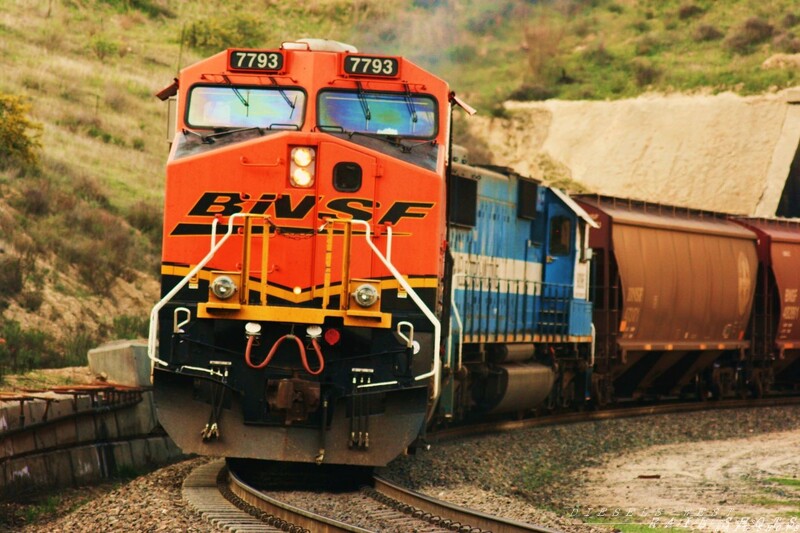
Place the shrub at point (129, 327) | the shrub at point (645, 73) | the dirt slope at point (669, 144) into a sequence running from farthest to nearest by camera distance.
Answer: the shrub at point (645, 73)
the dirt slope at point (669, 144)
the shrub at point (129, 327)

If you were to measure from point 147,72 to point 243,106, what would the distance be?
4179 centimetres

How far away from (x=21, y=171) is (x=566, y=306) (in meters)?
13.8

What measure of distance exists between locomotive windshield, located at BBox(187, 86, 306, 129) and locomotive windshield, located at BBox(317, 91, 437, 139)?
11.9 inches

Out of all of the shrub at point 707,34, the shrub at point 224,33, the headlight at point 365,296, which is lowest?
the headlight at point 365,296

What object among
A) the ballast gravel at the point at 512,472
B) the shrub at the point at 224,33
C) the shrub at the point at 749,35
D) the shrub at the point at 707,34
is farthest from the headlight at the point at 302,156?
the shrub at the point at 707,34

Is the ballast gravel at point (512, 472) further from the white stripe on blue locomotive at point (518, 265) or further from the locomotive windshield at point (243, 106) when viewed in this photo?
the locomotive windshield at point (243, 106)

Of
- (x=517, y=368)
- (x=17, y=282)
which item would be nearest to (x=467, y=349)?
(x=517, y=368)

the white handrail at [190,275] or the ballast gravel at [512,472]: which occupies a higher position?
the white handrail at [190,275]

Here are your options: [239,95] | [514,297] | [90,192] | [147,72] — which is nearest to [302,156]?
[239,95]

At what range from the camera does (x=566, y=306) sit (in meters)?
21.5

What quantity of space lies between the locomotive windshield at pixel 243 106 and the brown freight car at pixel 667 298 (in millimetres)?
12198

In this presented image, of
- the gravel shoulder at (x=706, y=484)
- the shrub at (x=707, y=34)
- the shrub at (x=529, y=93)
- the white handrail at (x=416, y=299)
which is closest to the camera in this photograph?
the white handrail at (x=416, y=299)

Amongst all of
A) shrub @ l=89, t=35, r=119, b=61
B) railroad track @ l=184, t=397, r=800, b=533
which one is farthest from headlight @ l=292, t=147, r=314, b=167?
shrub @ l=89, t=35, r=119, b=61

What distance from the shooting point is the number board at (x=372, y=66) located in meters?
12.3
